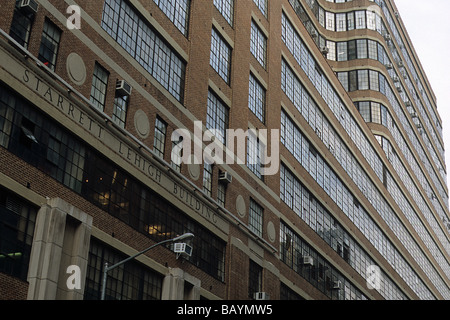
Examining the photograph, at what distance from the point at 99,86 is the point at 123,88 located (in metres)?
1.15

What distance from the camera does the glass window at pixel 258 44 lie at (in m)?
47.4

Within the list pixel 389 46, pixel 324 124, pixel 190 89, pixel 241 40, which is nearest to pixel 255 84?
pixel 241 40

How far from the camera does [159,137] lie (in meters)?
34.2

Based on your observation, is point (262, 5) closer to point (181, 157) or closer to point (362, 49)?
point (181, 157)

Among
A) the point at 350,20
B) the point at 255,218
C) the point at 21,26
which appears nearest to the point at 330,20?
the point at 350,20

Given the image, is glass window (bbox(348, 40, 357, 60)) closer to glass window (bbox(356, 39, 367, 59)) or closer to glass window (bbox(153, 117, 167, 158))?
glass window (bbox(356, 39, 367, 59))

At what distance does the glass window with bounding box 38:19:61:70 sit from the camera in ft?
89.8

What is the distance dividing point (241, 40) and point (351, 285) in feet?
84.5

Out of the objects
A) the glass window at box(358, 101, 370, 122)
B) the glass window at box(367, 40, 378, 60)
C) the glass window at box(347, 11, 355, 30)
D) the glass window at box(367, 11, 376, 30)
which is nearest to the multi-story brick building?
the glass window at box(358, 101, 370, 122)

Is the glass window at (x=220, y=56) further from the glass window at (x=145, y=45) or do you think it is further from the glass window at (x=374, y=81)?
the glass window at (x=374, y=81)

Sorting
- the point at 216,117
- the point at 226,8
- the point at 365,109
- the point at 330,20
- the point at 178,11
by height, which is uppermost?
the point at 330,20

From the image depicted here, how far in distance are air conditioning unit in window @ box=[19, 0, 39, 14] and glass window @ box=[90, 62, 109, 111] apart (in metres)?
4.31

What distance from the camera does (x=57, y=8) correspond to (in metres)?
28.3

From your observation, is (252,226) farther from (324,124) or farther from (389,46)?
(389,46)
